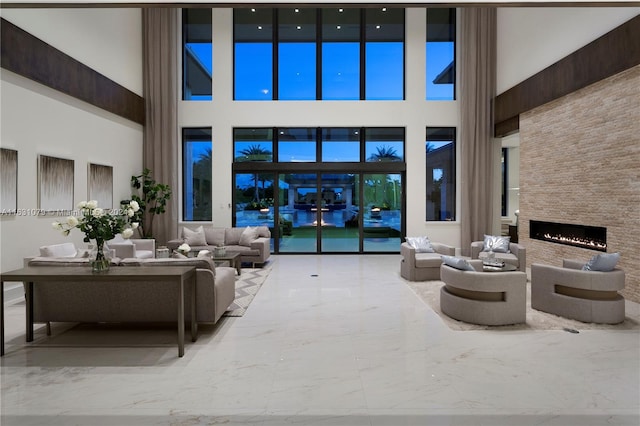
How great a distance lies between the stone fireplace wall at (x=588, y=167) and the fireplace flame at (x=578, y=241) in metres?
0.12

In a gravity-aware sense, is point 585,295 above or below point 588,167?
below

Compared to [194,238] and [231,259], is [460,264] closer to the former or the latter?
[231,259]

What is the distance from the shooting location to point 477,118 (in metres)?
10.5

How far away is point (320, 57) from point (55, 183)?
750 centimetres

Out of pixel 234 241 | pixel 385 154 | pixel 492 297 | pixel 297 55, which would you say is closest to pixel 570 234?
pixel 492 297

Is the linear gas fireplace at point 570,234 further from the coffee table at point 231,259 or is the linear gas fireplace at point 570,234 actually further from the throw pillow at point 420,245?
the coffee table at point 231,259

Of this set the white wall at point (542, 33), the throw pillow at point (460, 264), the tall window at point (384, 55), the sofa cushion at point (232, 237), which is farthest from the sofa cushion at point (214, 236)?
the white wall at point (542, 33)

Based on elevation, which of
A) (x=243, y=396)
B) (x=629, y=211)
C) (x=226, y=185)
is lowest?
(x=243, y=396)

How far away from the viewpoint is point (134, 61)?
33.1ft

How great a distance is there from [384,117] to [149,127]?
659 cm

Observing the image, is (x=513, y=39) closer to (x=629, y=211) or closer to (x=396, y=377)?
(x=629, y=211)

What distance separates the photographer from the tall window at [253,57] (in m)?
11.0

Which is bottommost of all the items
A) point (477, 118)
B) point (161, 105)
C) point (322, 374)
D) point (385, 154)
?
point (322, 374)

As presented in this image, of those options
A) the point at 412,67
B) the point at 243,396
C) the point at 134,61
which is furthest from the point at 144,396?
the point at 412,67
